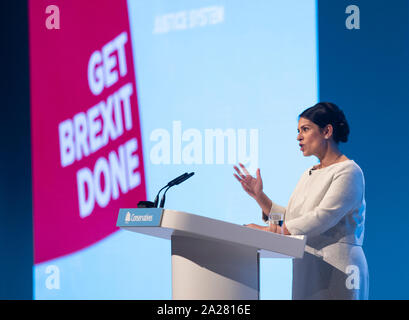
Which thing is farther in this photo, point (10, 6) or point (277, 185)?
point (10, 6)

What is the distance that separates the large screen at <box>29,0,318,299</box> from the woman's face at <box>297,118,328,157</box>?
1108 millimetres

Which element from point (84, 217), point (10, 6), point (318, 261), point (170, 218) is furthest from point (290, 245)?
point (10, 6)

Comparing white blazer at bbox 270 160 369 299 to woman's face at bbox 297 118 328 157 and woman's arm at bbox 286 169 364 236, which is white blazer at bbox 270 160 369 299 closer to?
woman's arm at bbox 286 169 364 236

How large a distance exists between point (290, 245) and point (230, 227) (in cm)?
25

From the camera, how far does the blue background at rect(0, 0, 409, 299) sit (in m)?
3.69

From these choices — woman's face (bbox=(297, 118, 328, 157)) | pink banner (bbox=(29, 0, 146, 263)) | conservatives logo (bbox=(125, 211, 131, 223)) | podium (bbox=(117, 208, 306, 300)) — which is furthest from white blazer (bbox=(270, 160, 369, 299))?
pink banner (bbox=(29, 0, 146, 263))

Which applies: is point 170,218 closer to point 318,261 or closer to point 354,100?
point 318,261

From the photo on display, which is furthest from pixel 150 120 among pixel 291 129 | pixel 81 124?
pixel 291 129

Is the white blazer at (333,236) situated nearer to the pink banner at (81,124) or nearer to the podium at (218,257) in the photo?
the podium at (218,257)

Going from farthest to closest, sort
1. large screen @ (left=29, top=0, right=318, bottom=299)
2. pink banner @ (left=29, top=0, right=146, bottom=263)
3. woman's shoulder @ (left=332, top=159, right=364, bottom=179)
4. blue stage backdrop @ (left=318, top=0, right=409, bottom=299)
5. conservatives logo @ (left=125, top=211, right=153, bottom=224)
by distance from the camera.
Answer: pink banner @ (left=29, top=0, right=146, bottom=263), large screen @ (left=29, top=0, right=318, bottom=299), blue stage backdrop @ (left=318, top=0, right=409, bottom=299), woman's shoulder @ (left=332, top=159, right=364, bottom=179), conservatives logo @ (left=125, top=211, right=153, bottom=224)

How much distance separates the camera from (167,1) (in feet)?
13.1

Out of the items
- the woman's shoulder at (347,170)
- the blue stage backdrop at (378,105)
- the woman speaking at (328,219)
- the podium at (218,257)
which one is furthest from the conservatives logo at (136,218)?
the blue stage backdrop at (378,105)

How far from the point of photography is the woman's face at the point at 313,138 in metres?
2.66

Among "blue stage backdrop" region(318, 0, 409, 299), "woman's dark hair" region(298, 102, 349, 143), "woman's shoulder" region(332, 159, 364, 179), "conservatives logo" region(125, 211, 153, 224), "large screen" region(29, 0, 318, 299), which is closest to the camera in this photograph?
"conservatives logo" region(125, 211, 153, 224)
